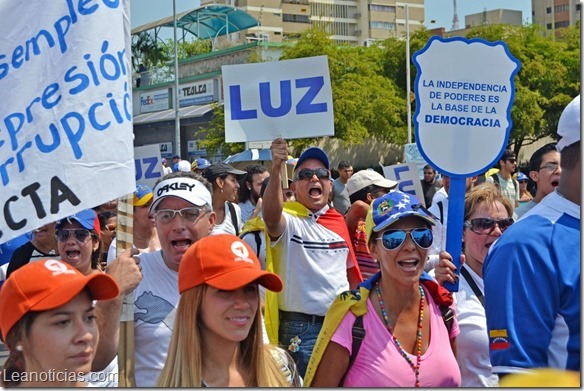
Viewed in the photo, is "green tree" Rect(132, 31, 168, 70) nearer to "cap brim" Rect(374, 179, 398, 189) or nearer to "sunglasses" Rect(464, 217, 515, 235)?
"cap brim" Rect(374, 179, 398, 189)

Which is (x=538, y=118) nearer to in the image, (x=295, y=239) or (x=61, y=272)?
(x=295, y=239)

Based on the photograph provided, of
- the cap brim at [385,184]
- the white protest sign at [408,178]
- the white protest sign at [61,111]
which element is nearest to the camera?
the white protest sign at [61,111]

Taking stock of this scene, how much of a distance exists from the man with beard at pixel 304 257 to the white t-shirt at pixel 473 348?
4.94ft

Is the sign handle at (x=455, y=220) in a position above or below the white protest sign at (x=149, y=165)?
below

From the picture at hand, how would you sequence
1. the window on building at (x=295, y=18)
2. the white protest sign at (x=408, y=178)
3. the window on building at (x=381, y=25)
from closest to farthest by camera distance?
the white protest sign at (x=408, y=178), the window on building at (x=295, y=18), the window on building at (x=381, y=25)

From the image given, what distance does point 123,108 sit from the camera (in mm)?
4020

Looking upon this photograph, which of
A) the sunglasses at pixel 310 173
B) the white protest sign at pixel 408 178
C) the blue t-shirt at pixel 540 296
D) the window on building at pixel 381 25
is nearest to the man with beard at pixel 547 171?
the sunglasses at pixel 310 173

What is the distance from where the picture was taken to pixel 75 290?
3000mm

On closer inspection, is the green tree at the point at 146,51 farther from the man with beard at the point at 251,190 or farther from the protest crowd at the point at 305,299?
the protest crowd at the point at 305,299

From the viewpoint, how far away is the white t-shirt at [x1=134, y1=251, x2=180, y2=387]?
4.08m

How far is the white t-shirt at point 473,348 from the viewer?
4.05 meters

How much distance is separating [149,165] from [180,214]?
5.67 metres

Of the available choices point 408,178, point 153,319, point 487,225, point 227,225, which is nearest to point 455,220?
point 487,225

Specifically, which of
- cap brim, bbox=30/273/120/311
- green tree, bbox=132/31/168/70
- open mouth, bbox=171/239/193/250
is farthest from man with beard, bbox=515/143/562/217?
green tree, bbox=132/31/168/70
